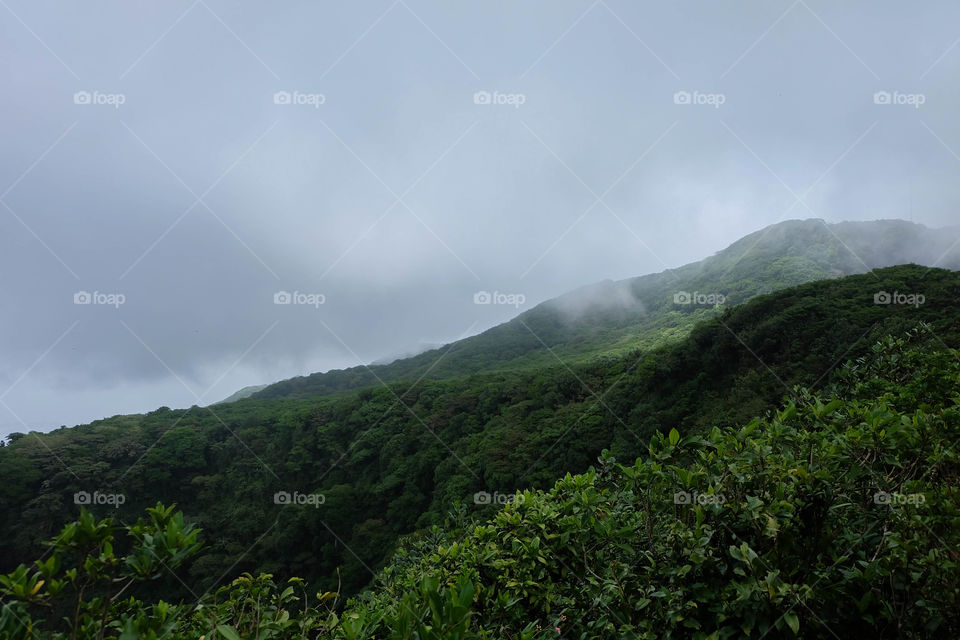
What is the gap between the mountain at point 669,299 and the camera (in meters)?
45.6

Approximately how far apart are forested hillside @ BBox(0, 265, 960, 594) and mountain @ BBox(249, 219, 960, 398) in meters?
16.4

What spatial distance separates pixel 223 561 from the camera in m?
24.8

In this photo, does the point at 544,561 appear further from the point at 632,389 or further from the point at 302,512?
the point at 302,512

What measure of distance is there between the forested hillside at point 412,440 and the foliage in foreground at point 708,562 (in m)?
10.1

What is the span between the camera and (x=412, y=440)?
26.1 m

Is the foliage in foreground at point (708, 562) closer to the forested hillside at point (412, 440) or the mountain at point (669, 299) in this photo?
the forested hillside at point (412, 440)

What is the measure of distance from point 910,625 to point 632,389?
1893 centimetres

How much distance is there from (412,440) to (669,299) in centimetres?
4240

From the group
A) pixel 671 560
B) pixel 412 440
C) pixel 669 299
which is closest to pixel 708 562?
pixel 671 560

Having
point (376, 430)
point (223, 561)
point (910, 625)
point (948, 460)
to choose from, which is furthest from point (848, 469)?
point (223, 561)

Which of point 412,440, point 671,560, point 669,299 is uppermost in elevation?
point 669,299

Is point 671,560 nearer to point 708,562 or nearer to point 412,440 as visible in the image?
point 708,562

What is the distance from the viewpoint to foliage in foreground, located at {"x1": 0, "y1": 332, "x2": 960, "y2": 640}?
4.53ft

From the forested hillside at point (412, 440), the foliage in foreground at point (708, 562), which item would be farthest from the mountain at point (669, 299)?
the foliage in foreground at point (708, 562)
